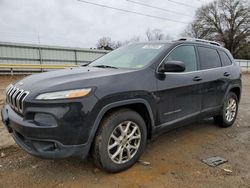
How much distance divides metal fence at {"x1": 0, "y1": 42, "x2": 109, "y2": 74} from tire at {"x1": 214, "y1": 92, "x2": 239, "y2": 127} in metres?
13.7

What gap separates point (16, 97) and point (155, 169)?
197cm

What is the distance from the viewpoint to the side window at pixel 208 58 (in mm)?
4477

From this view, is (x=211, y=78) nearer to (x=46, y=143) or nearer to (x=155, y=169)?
(x=155, y=169)

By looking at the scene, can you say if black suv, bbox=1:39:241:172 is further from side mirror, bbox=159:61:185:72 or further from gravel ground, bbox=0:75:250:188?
gravel ground, bbox=0:75:250:188

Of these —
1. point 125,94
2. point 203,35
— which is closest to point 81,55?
point 125,94

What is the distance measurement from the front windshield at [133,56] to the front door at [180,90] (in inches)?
9.9

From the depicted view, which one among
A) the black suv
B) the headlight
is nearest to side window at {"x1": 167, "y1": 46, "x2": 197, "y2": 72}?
the black suv

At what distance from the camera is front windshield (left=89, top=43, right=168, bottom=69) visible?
12.1 ft

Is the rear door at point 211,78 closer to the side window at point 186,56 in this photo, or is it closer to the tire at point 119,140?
the side window at point 186,56

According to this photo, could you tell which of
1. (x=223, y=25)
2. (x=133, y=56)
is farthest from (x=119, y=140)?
(x=223, y=25)

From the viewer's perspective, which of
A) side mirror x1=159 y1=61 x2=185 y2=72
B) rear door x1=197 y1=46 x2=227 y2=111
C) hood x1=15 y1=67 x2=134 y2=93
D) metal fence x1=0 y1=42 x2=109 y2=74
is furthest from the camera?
metal fence x1=0 y1=42 x2=109 y2=74

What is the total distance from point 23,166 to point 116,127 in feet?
4.60

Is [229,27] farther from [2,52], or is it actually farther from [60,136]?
[60,136]

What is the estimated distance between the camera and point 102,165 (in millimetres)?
3002
